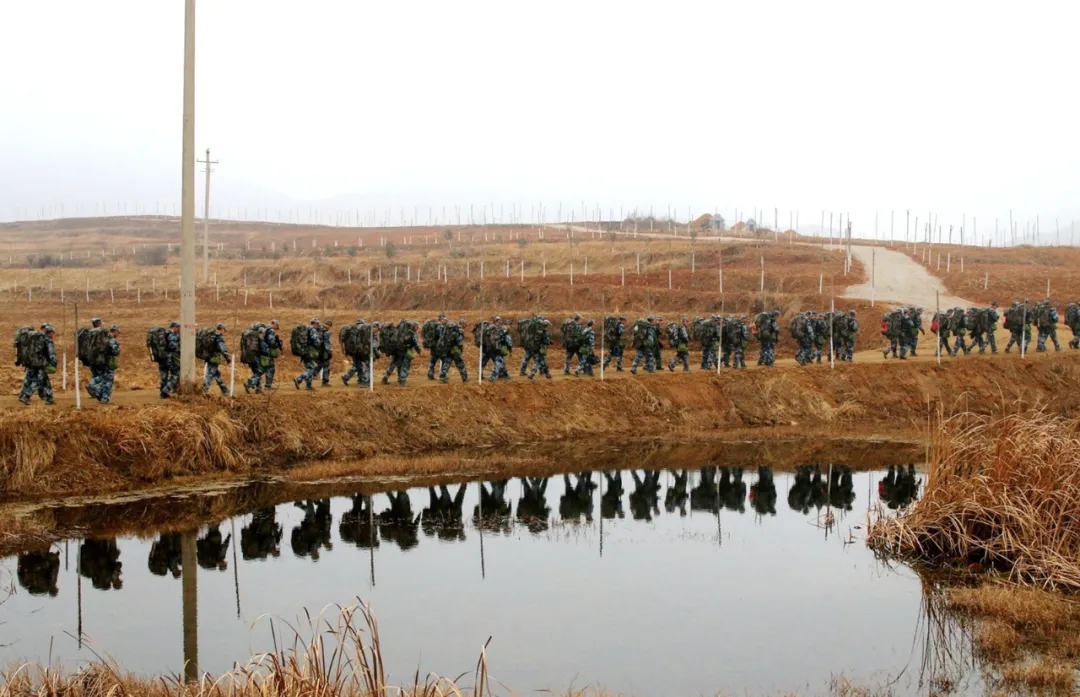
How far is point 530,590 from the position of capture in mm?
14773

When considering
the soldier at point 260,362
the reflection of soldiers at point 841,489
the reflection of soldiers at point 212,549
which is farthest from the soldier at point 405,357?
the reflection of soldiers at point 841,489

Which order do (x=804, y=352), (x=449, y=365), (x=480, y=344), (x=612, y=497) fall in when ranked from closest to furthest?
(x=612, y=497), (x=449, y=365), (x=480, y=344), (x=804, y=352)

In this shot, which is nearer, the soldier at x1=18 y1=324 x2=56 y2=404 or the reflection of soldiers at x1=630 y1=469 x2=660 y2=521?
the reflection of soldiers at x1=630 y1=469 x2=660 y2=521

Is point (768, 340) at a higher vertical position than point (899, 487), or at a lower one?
higher

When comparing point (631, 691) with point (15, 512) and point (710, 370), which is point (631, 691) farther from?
point (710, 370)

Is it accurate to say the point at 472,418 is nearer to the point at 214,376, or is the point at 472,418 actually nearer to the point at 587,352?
the point at 587,352

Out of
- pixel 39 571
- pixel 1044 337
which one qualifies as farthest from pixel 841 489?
pixel 1044 337

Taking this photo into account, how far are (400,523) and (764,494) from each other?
7.22 metres

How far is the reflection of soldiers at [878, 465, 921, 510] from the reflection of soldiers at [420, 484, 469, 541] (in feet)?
25.3

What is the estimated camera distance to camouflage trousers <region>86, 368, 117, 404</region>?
22.1 metres

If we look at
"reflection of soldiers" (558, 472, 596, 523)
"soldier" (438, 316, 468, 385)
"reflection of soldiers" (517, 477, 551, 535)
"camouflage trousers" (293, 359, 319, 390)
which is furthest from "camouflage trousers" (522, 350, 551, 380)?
"reflection of soldiers" (517, 477, 551, 535)

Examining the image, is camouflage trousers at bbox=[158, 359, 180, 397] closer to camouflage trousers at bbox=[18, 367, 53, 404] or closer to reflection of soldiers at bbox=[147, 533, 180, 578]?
camouflage trousers at bbox=[18, 367, 53, 404]

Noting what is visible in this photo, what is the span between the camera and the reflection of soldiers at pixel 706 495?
67.8 ft

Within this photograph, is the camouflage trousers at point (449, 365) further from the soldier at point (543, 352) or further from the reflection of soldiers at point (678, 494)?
the reflection of soldiers at point (678, 494)
